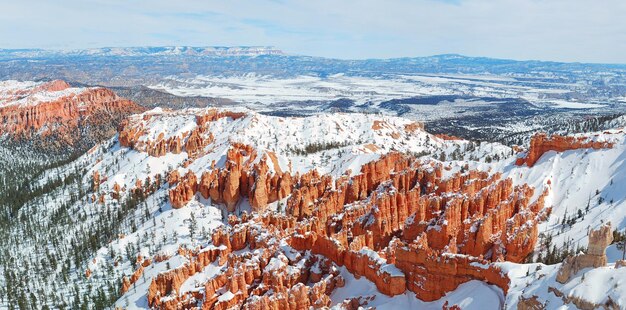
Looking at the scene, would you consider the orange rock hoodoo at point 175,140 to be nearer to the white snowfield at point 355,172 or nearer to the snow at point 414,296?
the white snowfield at point 355,172

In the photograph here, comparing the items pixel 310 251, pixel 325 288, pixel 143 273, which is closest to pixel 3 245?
pixel 143 273

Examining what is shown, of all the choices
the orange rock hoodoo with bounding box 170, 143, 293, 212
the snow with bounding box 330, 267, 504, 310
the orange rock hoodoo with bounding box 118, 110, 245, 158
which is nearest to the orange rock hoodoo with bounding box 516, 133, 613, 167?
the snow with bounding box 330, 267, 504, 310

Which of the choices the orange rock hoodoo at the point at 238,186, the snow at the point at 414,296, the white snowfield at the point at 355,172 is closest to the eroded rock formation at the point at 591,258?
the white snowfield at the point at 355,172

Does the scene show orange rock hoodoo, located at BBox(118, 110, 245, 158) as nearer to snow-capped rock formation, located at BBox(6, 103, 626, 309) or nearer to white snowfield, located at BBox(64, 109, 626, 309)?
white snowfield, located at BBox(64, 109, 626, 309)

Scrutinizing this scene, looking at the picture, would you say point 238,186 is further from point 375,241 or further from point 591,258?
point 591,258

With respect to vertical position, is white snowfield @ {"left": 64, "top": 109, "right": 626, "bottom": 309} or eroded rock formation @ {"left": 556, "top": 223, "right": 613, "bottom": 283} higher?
eroded rock formation @ {"left": 556, "top": 223, "right": 613, "bottom": 283}

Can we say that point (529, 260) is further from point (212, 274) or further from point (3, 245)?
point (3, 245)
